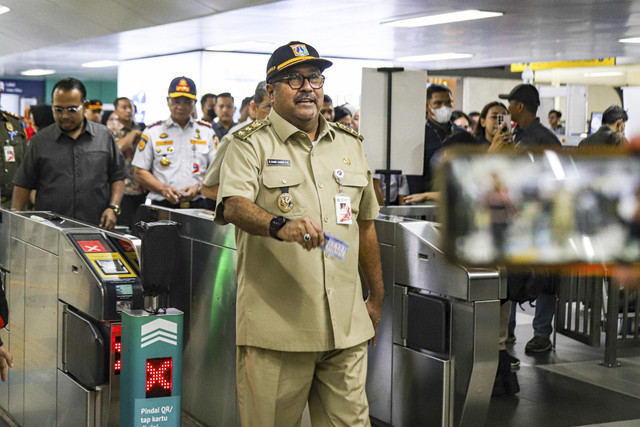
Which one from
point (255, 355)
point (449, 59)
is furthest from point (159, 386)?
point (449, 59)

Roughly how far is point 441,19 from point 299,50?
7.46 meters

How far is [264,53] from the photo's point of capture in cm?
1390

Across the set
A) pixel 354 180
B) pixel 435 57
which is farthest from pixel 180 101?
pixel 435 57

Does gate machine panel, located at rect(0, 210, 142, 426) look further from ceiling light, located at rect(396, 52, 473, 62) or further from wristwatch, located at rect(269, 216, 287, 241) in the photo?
ceiling light, located at rect(396, 52, 473, 62)

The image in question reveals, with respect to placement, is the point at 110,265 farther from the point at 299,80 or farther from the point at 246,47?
the point at 246,47

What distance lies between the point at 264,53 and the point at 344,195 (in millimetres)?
11333

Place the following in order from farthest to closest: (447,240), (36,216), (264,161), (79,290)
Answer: (36,216), (79,290), (264,161), (447,240)

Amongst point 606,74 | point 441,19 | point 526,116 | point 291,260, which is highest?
point 606,74

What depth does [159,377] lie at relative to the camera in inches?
125

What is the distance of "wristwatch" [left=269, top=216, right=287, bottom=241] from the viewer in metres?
2.44

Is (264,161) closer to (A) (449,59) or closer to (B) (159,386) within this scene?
(B) (159,386)

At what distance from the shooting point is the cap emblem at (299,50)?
2.86 metres

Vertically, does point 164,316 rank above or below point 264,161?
below

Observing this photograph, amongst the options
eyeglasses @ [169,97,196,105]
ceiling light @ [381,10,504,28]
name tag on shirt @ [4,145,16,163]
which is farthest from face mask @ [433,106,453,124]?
name tag on shirt @ [4,145,16,163]
